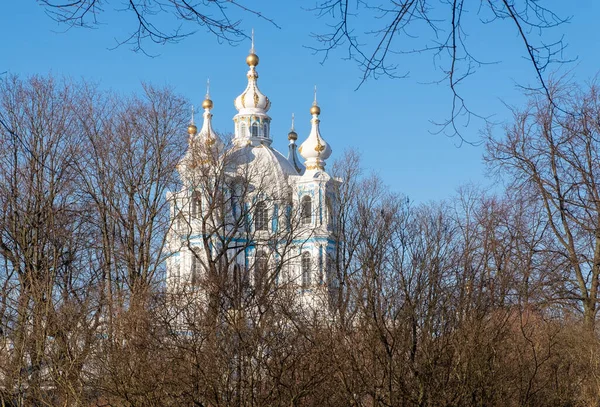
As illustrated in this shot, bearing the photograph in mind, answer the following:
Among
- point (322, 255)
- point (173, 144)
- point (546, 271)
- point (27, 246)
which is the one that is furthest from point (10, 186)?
point (322, 255)

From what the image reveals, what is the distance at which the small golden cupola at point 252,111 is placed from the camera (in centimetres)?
5072

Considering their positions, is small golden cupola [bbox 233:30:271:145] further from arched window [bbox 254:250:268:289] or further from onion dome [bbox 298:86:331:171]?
arched window [bbox 254:250:268:289]

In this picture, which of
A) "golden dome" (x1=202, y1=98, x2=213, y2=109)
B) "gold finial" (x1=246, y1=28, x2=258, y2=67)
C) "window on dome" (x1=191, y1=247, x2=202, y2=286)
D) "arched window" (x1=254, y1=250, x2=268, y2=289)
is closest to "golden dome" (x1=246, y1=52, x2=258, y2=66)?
"gold finial" (x1=246, y1=28, x2=258, y2=67)

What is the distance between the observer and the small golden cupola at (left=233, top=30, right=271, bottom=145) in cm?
5072

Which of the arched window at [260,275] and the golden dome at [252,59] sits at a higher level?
the golden dome at [252,59]

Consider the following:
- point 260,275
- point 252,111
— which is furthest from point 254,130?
point 260,275

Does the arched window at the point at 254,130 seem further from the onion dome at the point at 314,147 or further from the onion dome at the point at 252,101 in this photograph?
the onion dome at the point at 314,147

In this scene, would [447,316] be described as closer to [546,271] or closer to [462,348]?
[462,348]

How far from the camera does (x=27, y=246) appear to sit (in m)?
19.5

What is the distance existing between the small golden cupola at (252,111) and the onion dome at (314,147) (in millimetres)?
2848

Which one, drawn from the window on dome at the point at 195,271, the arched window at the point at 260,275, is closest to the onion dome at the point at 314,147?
the window on dome at the point at 195,271

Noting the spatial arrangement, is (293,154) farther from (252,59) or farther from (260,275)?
(260,275)

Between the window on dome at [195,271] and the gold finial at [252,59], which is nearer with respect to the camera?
the window on dome at [195,271]

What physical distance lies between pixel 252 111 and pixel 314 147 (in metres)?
4.77
